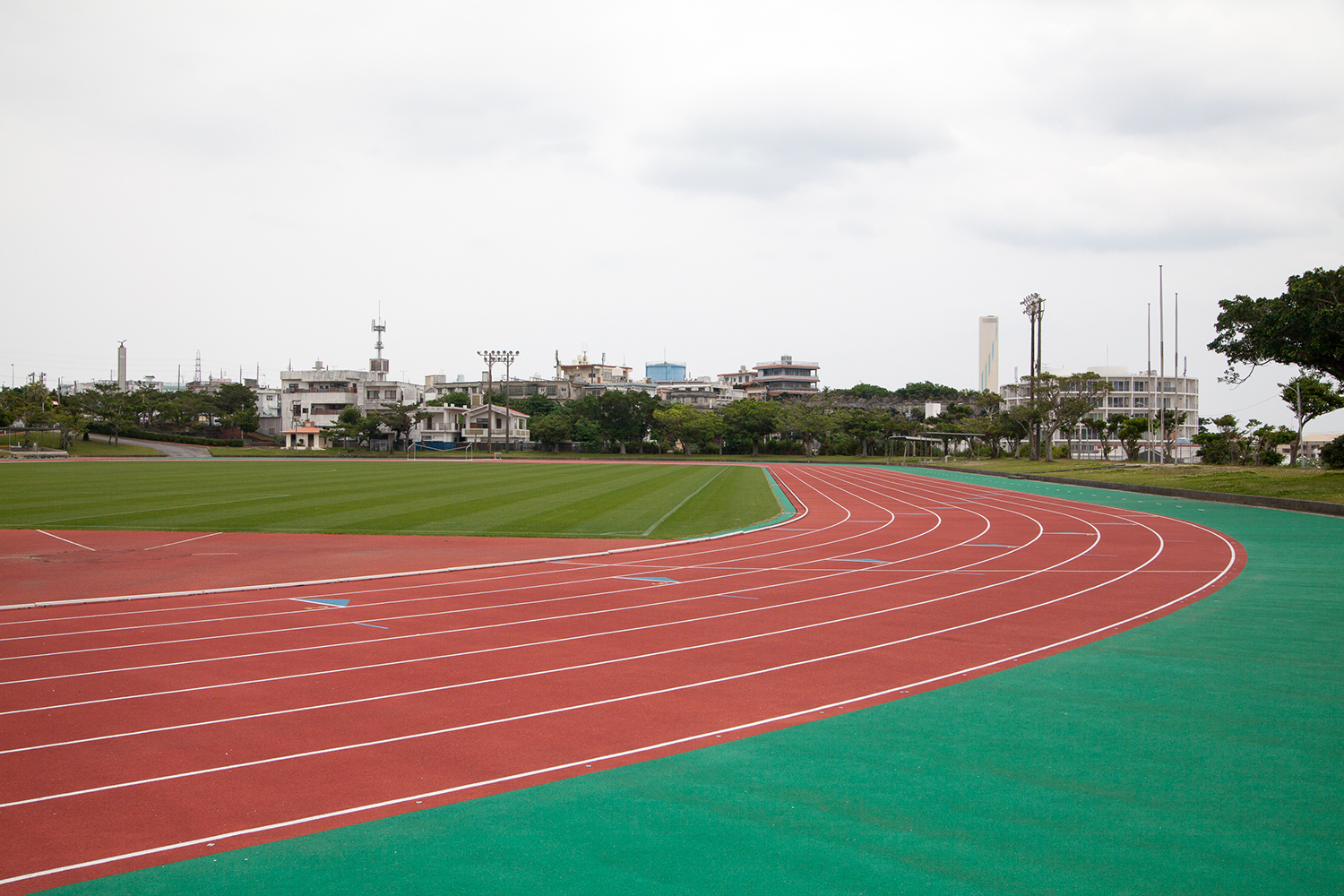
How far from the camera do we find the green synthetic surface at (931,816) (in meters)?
3.81

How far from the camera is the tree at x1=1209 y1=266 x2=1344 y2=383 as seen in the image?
26.0 metres

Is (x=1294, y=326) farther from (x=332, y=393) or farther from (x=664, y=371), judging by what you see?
(x=664, y=371)

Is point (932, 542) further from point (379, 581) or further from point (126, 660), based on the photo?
point (126, 660)

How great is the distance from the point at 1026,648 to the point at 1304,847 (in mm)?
4057

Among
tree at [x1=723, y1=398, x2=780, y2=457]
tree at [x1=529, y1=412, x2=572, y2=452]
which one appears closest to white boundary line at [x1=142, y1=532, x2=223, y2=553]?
tree at [x1=529, y1=412, x2=572, y2=452]

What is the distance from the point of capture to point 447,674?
7152 millimetres

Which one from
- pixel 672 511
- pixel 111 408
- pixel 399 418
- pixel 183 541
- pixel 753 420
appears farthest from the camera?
pixel 753 420

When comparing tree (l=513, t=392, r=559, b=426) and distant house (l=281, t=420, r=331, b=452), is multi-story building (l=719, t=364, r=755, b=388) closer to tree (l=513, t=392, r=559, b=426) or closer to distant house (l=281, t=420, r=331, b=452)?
tree (l=513, t=392, r=559, b=426)

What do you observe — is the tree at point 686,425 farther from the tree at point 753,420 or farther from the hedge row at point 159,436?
the hedge row at point 159,436

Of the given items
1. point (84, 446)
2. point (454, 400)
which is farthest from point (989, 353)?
point (84, 446)

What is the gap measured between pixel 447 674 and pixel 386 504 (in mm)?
17441

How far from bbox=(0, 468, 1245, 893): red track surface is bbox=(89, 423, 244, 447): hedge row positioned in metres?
79.9

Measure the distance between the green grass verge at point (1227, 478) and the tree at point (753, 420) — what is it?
32.3m

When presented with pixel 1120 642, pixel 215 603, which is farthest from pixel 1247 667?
pixel 215 603
